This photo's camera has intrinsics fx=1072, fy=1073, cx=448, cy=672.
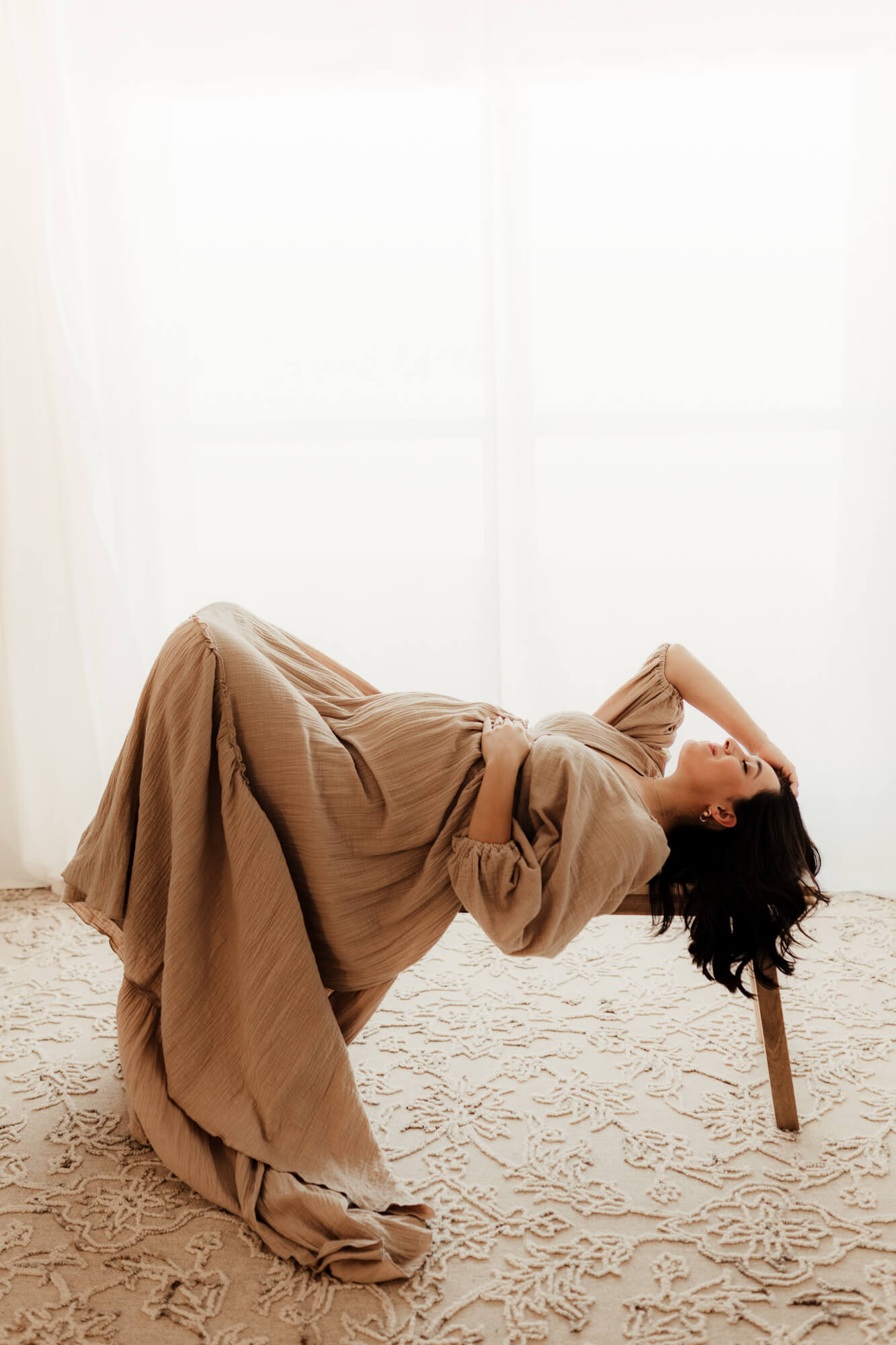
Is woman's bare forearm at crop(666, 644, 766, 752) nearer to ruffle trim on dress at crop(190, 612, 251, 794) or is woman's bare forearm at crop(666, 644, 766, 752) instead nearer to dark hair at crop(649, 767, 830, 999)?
dark hair at crop(649, 767, 830, 999)

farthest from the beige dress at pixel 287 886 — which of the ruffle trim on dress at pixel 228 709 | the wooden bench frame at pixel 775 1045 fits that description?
the wooden bench frame at pixel 775 1045

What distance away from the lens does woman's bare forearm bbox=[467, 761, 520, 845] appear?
165cm

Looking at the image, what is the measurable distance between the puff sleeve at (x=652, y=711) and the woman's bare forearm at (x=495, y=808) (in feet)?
1.42

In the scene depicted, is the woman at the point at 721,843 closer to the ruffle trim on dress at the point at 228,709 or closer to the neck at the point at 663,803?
the neck at the point at 663,803

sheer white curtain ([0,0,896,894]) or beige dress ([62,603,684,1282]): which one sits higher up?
sheer white curtain ([0,0,896,894])

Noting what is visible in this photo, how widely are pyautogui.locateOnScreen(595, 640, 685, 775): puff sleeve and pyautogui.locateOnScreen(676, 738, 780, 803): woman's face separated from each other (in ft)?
0.50

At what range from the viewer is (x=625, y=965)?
8.23 ft

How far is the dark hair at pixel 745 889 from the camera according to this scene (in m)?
1.78

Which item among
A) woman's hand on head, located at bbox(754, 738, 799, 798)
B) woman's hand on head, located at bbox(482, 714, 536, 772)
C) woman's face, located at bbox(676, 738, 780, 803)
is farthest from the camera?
woman's hand on head, located at bbox(754, 738, 799, 798)

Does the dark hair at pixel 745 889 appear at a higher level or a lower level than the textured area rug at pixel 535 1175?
higher

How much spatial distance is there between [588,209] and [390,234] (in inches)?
20.6

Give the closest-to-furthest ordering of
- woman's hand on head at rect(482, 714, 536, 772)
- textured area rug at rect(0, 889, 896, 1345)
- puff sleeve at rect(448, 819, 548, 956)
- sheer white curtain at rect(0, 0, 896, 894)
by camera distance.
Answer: textured area rug at rect(0, 889, 896, 1345)
puff sleeve at rect(448, 819, 548, 956)
woman's hand on head at rect(482, 714, 536, 772)
sheer white curtain at rect(0, 0, 896, 894)

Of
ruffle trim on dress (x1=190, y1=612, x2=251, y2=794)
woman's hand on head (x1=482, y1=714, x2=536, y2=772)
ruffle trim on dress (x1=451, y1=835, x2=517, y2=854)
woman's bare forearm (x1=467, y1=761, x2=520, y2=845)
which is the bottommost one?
ruffle trim on dress (x1=451, y1=835, x2=517, y2=854)

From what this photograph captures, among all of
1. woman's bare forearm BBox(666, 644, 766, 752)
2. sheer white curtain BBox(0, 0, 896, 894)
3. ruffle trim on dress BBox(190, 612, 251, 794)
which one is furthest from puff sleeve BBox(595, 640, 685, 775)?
Answer: sheer white curtain BBox(0, 0, 896, 894)
